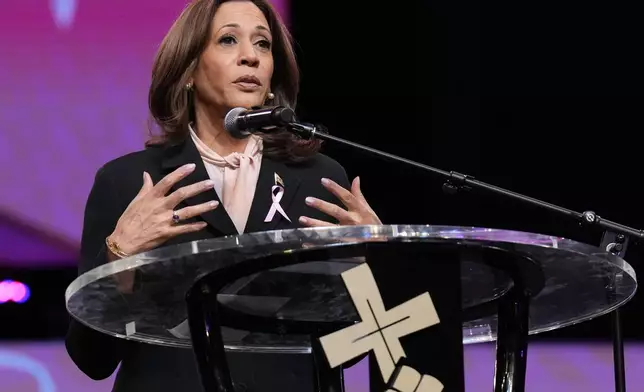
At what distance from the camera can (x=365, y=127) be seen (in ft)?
10.4

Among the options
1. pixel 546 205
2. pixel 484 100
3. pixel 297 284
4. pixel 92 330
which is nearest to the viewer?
pixel 297 284

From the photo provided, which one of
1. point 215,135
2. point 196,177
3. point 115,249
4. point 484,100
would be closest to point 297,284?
point 115,249

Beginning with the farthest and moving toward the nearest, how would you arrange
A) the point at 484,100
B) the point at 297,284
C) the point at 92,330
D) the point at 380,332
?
the point at 484,100
the point at 92,330
the point at 297,284
the point at 380,332

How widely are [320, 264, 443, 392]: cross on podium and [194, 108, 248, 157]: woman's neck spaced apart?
1.11m

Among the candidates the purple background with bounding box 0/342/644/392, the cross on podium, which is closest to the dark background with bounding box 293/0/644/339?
the purple background with bounding box 0/342/644/392

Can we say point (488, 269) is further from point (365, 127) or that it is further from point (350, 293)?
point (365, 127)

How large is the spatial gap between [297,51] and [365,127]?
1.08ft

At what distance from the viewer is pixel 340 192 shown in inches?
64.6

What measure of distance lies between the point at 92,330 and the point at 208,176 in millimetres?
429

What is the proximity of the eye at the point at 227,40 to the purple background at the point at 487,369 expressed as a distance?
1.03m

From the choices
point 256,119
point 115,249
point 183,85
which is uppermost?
point 183,85

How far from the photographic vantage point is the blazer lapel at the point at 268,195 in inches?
77.8

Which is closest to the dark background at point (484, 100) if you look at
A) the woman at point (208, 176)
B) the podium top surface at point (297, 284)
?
the woman at point (208, 176)

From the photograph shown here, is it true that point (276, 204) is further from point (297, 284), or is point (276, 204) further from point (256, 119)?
point (297, 284)
